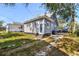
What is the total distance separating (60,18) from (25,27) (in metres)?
0.27

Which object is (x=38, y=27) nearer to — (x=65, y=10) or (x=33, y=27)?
(x=33, y=27)

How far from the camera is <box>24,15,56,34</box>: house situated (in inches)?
60.2

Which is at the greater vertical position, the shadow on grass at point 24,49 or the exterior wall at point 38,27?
the exterior wall at point 38,27

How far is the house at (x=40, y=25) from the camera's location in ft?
5.02

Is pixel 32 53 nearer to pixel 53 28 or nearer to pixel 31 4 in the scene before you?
pixel 53 28

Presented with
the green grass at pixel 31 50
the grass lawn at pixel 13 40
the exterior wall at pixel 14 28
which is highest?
the exterior wall at pixel 14 28

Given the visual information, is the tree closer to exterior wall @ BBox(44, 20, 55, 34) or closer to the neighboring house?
exterior wall @ BBox(44, 20, 55, 34)

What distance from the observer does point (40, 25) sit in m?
1.54

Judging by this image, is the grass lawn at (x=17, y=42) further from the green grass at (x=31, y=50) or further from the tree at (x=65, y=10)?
the tree at (x=65, y=10)

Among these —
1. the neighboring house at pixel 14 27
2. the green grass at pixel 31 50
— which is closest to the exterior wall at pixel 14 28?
the neighboring house at pixel 14 27

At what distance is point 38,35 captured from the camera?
5.05 ft

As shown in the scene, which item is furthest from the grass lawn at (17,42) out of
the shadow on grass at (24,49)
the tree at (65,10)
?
the tree at (65,10)

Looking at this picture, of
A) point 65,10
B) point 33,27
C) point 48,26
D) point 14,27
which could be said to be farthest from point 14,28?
point 65,10

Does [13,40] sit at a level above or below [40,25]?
below
